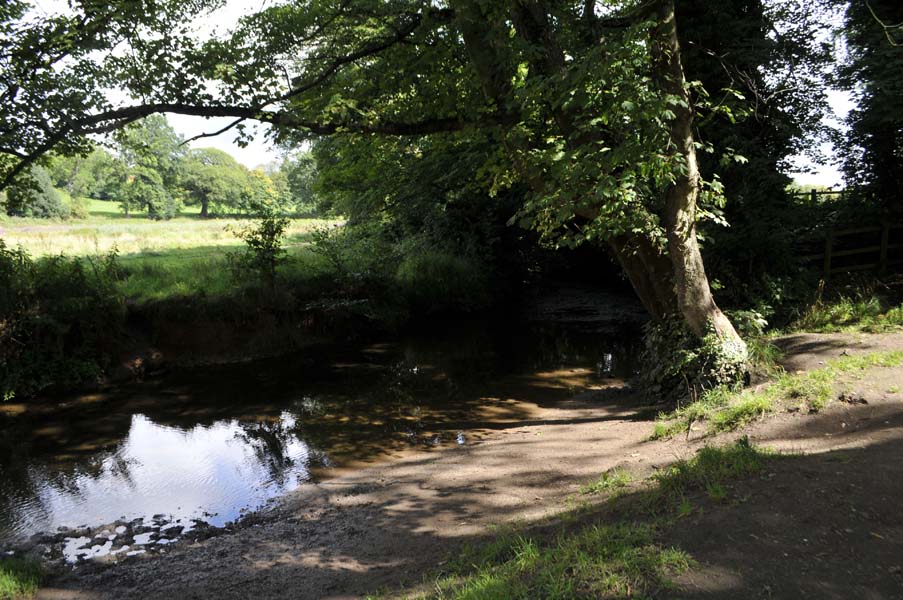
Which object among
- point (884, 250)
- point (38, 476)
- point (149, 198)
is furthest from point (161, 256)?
point (149, 198)

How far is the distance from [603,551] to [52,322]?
1332cm

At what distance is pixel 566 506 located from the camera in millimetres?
5727

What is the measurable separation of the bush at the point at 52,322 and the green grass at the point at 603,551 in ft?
39.1

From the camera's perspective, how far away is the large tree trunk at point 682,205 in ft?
27.0

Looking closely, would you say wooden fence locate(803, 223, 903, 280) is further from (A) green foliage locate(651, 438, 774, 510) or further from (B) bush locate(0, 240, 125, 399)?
(B) bush locate(0, 240, 125, 399)

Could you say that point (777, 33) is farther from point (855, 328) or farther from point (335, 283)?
point (335, 283)

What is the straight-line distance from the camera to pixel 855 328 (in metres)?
10.5

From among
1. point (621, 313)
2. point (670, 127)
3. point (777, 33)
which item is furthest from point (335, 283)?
point (777, 33)

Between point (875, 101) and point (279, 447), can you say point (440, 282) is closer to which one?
point (279, 447)

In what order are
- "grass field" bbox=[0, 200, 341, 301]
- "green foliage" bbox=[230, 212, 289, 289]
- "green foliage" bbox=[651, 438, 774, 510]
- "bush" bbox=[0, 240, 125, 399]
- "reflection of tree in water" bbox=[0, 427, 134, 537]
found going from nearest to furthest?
"green foliage" bbox=[651, 438, 774, 510] → "reflection of tree in water" bbox=[0, 427, 134, 537] → "bush" bbox=[0, 240, 125, 399] → "grass field" bbox=[0, 200, 341, 301] → "green foliage" bbox=[230, 212, 289, 289]

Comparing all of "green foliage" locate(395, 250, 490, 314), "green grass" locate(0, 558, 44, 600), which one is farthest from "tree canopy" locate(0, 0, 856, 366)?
"green foliage" locate(395, 250, 490, 314)

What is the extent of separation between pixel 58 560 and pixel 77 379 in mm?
8058

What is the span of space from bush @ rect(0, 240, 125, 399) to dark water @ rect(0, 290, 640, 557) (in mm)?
797

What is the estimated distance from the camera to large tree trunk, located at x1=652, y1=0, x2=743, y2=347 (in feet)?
27.0
